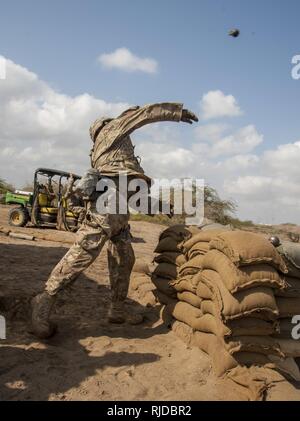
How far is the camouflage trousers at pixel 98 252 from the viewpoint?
341 centimetres

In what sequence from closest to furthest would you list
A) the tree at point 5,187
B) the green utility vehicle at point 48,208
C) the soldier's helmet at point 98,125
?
the soldier's helmet at point 98,125 < the green utility vehicle at point 48,208 < the tree at point 5,187

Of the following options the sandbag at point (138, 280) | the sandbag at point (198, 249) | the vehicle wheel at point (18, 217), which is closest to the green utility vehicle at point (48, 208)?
the vehicle wheel at point (18, 217)

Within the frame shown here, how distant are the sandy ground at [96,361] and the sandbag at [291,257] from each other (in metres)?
0.89

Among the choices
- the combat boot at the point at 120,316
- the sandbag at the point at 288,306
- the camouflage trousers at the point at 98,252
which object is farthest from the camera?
the combat boot at the point at 120,316

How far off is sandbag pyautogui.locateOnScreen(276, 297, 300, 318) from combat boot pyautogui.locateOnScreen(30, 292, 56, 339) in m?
1.87

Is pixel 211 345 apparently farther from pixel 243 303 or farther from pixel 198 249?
pixel 198 249

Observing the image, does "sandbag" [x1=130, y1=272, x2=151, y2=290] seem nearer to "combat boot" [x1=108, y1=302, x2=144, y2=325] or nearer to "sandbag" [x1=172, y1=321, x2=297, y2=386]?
"combat boot" [x1=108, y1=302, x2=144, y2=325]

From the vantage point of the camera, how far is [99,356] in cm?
310

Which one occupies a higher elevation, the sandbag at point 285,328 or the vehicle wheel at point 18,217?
the vehicle wheel at point 18,217

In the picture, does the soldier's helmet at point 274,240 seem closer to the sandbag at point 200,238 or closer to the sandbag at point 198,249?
the sandbag at point 200,238

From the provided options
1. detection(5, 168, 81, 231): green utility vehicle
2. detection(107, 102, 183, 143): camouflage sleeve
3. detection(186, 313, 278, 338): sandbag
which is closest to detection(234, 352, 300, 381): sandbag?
detection(186, 313, 278, 338): sandbag

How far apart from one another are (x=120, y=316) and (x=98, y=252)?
0.77 meters
